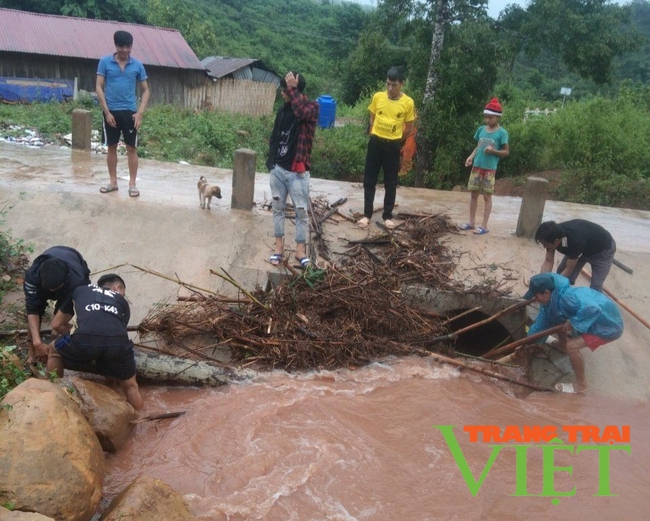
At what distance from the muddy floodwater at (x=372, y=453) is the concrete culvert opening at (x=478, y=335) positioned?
108 centimetres

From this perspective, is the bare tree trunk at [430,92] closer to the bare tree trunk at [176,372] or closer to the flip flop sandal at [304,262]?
the flip flop sandal at [304,262]

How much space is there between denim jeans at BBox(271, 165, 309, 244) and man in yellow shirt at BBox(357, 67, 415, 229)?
1308mm

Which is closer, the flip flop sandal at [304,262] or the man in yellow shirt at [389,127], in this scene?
the flip flop sandal at [304,262]

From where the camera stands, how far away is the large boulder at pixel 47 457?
374 cm

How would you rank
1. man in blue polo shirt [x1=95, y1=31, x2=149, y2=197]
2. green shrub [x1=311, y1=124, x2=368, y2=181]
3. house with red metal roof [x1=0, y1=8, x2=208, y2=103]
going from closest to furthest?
1. man in blue polo shirt [x1=95, y1=31, x2=149, y2=197]
2. green shrub [x1=311, y1=124, x2=368, y2=181]
3. house with red metal roof [x1=0, y1=8, x2=208, y2=103]

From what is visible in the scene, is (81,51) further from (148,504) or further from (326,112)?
(148,504)

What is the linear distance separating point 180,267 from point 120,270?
0.70m

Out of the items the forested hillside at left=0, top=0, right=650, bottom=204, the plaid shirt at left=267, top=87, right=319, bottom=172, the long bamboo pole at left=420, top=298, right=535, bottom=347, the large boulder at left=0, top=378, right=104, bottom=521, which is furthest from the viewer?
the forested hillside at left=0, top=0, right=650, bottom=204

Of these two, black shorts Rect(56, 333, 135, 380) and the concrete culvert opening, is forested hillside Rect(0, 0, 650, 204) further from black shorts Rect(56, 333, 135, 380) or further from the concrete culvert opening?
black shorts Rect(56, 333, 135, 380)

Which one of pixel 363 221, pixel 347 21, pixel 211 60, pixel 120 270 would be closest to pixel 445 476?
pixel 363 221

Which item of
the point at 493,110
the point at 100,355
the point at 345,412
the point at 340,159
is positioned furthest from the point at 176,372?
the point at 340,159

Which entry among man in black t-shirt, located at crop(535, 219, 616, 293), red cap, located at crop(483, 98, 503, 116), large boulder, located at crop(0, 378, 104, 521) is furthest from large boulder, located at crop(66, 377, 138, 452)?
red cap, located at crop(483, 98, 503, 116)

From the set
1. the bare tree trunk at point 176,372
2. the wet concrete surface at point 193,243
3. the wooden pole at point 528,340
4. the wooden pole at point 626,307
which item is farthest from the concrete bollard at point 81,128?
the wooden pole at point 626,307

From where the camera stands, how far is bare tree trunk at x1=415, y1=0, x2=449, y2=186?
11.8 meters
